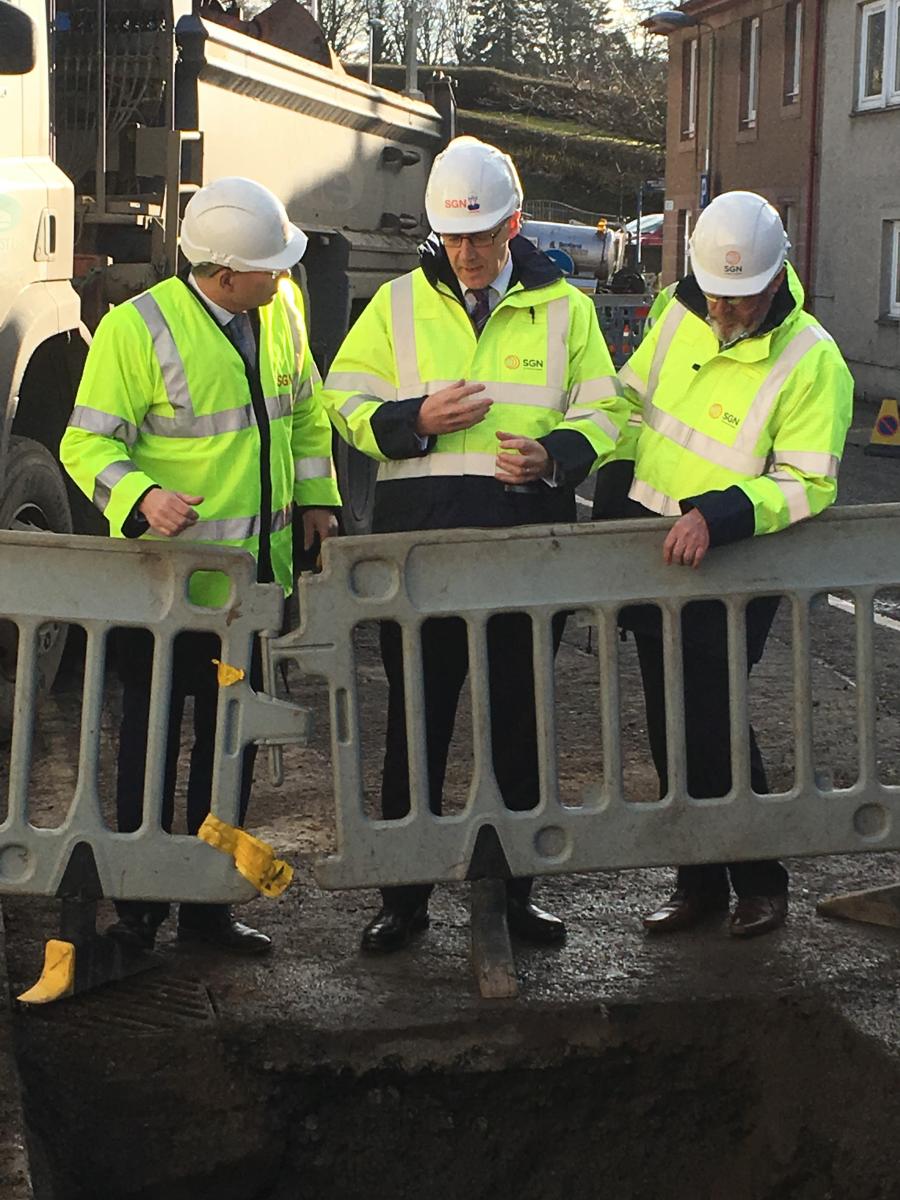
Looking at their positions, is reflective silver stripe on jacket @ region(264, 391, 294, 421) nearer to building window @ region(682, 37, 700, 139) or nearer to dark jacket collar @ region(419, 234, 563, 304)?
dark jacket collar @ region(419, 234, 563, 304)

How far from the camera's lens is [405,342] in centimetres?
468

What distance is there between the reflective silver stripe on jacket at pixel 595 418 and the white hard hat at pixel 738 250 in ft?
1.37

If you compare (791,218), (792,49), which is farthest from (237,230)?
(792,49)

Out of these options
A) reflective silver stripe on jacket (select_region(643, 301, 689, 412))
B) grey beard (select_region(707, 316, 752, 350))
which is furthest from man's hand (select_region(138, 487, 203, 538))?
grey beard (select_region(707, 316, 752, 350))

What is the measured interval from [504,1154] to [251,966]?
2.87 ft

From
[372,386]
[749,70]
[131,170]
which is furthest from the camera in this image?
[749,70]

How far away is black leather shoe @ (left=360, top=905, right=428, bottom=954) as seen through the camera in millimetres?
4797

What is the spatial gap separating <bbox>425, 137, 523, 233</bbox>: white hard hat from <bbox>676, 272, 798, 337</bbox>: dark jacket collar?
554 millimetres

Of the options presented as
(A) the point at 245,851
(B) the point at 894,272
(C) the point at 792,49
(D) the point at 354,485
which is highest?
(C) the point at 792,49

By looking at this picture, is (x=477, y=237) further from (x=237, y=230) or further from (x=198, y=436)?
(x=198, y=436)

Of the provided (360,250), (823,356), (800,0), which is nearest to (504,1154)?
(823,356)

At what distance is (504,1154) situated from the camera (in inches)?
167

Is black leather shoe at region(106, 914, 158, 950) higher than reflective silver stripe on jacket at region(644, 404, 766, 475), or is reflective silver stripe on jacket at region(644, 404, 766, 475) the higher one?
reflective silver stripe on jacket at region(644, 404, 766, 475)

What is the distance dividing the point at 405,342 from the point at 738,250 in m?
0.89
